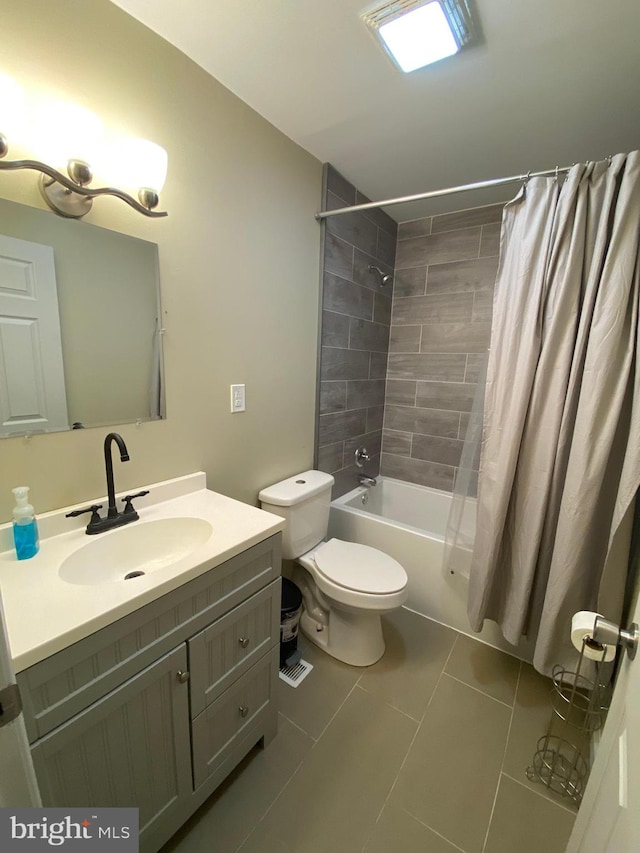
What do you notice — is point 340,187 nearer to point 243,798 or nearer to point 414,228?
point 414,228

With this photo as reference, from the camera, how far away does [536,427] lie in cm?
142

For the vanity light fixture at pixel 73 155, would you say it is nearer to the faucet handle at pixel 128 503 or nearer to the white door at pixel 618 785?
the faucet handle at pixel 128 503

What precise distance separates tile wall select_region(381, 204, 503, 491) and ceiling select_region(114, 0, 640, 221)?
0.55 m

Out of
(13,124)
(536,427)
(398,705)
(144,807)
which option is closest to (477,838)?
(398,705)

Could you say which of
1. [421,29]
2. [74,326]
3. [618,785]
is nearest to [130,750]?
[618,785]

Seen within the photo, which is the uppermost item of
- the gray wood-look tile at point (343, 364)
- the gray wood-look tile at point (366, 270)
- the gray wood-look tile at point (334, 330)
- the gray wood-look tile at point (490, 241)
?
the gray wood-look tile at point (490, 241)

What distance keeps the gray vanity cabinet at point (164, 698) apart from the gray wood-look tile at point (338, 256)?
4.99 ft

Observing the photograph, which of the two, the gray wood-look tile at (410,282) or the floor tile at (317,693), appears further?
the gray wood-look tile at (410,282)

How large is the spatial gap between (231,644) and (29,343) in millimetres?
1041

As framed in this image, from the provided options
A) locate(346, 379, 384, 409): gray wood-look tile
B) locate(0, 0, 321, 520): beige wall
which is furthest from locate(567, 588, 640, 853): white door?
locate(346, 379, 384, 409): gray wood-look tile

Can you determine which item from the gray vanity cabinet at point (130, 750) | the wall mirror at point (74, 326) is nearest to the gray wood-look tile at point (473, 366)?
the wall mirror at point (74, 326)

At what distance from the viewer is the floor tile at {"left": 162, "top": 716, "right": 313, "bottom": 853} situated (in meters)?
1.06

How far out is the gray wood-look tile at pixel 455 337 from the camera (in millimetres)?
2377

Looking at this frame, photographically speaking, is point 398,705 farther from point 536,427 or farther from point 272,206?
point 272,206
